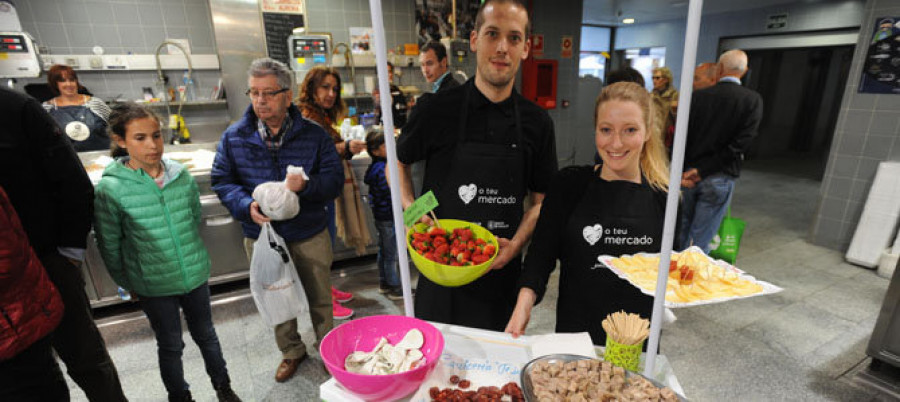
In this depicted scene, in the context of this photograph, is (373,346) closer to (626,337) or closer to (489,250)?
(489,250)

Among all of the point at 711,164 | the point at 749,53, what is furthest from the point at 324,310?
the point at 749,53

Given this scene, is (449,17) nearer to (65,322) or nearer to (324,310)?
(324,310)

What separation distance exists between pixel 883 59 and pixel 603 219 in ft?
13.6

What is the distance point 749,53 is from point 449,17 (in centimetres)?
656

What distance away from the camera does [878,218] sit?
12.1 feet

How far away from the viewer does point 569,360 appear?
0.93 metres

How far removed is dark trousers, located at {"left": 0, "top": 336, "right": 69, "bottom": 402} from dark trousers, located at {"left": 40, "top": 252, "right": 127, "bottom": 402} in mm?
195

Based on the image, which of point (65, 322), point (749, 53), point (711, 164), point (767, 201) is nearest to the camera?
point (65, 322)

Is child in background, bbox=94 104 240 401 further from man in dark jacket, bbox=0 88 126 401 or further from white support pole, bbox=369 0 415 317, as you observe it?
white support pole, bbox=369 0 415 317

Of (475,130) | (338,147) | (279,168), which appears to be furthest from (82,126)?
(475,130)

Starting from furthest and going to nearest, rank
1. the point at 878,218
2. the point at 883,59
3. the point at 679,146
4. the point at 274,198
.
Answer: the point at 878,218 → the point at 883,59 → the point at 274,198 → the point at 679,146

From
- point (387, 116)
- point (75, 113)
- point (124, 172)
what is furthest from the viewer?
point (75, 113)

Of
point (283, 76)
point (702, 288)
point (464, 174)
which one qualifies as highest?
point (283, 76)

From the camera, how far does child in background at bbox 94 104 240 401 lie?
1.75 meters
